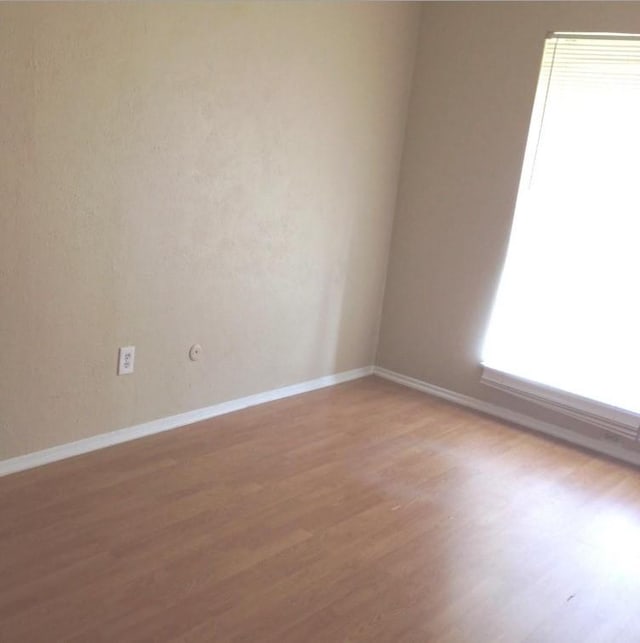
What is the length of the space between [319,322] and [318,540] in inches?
65.1

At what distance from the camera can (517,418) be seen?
3750mm

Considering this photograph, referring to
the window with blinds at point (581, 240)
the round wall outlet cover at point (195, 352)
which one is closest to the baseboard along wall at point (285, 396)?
the window with blinds at point (581, 240)

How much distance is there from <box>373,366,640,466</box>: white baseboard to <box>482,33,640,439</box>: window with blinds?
13 centimetres

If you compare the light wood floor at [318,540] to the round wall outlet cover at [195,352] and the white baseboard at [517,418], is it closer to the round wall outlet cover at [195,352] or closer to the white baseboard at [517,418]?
the white baseboard at [517,418]

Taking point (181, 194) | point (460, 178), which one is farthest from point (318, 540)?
point (460, 178)

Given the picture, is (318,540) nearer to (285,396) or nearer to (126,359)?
(126,359)

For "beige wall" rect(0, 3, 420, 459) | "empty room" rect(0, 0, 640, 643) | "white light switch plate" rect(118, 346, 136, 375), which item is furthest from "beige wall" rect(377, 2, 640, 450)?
"white light switch plate" rect(118, 346, 136, 375)

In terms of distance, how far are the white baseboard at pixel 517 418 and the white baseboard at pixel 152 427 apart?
Answer: 0.37 meters

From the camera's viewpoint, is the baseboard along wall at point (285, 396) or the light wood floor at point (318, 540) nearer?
the light wood floor at point (318, 540)

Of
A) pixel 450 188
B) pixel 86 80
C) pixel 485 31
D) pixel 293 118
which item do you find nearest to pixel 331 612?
pixel 86 80

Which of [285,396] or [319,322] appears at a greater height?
[319,322]

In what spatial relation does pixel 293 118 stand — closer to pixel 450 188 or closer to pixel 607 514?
pixel 450 188

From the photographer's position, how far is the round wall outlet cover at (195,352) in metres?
3.18

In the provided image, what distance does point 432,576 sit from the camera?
2.27m
